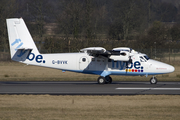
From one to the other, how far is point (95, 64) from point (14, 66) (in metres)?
19.5

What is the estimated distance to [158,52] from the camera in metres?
41.2

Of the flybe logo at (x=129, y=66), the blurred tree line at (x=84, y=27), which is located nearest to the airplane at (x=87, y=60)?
the flybe logo at (x=129, y=66)

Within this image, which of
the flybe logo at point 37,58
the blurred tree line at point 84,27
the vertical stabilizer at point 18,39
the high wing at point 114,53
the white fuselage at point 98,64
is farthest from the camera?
the blurred tree line at point 84,27

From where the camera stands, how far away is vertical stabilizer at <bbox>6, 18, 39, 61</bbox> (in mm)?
22719

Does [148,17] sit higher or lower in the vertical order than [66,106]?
higher

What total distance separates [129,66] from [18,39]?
9263 mm

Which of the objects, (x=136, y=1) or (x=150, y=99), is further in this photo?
(x=136, y=1)

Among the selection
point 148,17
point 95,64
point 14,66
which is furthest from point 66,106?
point 148,17

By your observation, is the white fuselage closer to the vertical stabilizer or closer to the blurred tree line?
the vertical stabilizer

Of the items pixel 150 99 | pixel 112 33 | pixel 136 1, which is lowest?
pixel 150 99

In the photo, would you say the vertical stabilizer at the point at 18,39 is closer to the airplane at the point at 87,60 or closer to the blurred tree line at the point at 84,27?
the airplane at the point at 87,60

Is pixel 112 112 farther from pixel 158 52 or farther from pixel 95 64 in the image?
pixel 158 52

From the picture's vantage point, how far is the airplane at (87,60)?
875 inches

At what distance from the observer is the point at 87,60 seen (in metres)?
22.9
